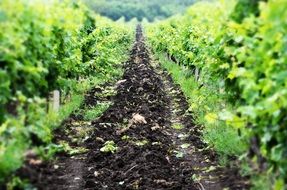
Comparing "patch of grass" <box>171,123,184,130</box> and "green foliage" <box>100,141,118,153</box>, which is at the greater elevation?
"patch of grass" <box>171,123,184,130</box>

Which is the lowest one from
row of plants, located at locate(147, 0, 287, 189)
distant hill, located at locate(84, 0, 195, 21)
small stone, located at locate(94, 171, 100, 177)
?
row of plants, located at locate(147, 0, 287, 189)

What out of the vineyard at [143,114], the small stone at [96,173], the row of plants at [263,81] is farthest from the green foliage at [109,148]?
the row of plants at [263,81]

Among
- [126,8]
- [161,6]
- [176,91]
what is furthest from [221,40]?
[161,6]

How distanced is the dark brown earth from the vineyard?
1.0 inches

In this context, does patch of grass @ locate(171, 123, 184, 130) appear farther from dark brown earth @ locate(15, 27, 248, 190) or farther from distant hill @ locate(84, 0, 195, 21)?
distant hill @ locate(84, 0, 195, 21)

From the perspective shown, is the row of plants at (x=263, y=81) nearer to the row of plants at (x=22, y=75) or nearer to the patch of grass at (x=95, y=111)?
the row of plants at (x=22, y=75)

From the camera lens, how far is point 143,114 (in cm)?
1151

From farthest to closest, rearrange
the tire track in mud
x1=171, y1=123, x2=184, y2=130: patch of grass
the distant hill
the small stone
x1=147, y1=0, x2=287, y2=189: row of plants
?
the distant hill → x1=171, y1=123, x2=184, y2=130: patch of grass → the small stone → the tire track in mud → x1=147, y1=0, x2=287, y2=189: row of plants

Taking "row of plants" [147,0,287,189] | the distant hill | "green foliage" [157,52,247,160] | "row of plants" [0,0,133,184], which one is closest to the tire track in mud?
"green foliage" [157,52,247,160]

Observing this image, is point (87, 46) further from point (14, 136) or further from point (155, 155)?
point (14, 136)

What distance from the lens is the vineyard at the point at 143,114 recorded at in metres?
4.88

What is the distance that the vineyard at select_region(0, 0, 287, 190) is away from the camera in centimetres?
488

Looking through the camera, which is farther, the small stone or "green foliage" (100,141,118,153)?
"green foliage" (100,141,118,153)

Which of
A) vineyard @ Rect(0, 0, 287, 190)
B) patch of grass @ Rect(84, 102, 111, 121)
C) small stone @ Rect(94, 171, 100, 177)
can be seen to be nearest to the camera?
vineyard @ Rect(0, 0, 287, 190)
